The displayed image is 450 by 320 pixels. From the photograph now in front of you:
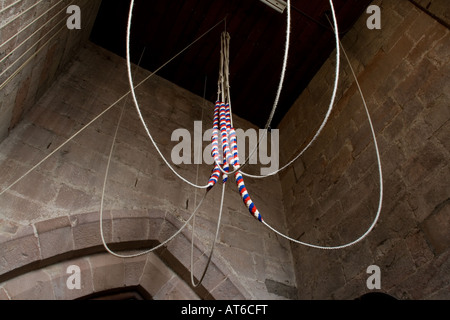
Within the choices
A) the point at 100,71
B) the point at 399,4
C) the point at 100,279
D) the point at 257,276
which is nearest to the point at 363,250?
the point at 257,276

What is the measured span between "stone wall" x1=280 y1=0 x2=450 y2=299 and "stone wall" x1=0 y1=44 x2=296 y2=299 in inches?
14.3

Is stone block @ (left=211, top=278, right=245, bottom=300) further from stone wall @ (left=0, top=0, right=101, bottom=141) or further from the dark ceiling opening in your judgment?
the dark ceiling opening

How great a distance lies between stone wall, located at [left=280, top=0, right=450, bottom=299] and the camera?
1.78 metres

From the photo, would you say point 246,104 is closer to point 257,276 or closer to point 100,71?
point 100,71

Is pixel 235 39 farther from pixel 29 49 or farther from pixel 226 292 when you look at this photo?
pixel 226 292

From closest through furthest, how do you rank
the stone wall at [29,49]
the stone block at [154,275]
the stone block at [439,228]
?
the stone wall at [29,49] → the stone block at [439,228] → the stone block at [154,275]

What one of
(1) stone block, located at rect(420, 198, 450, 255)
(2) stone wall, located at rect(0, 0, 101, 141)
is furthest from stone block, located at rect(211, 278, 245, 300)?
(2) stone wall, located at rect(0, 0, 101, 141)

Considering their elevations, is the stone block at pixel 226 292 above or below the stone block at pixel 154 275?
above

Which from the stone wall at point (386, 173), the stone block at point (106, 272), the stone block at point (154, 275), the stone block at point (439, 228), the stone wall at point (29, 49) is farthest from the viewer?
the stone block at point (154, 275)

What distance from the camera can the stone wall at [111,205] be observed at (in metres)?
1.82

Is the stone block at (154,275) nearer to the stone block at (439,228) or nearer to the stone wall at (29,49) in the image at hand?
the stone wall at (29,49)

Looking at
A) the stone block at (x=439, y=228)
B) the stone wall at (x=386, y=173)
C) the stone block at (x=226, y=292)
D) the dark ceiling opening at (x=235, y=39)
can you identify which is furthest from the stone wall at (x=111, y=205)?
the stone block at (x=439, y=228)

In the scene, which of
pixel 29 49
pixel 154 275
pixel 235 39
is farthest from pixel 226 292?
pixel 235 39

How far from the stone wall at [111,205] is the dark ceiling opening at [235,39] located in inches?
21.4
